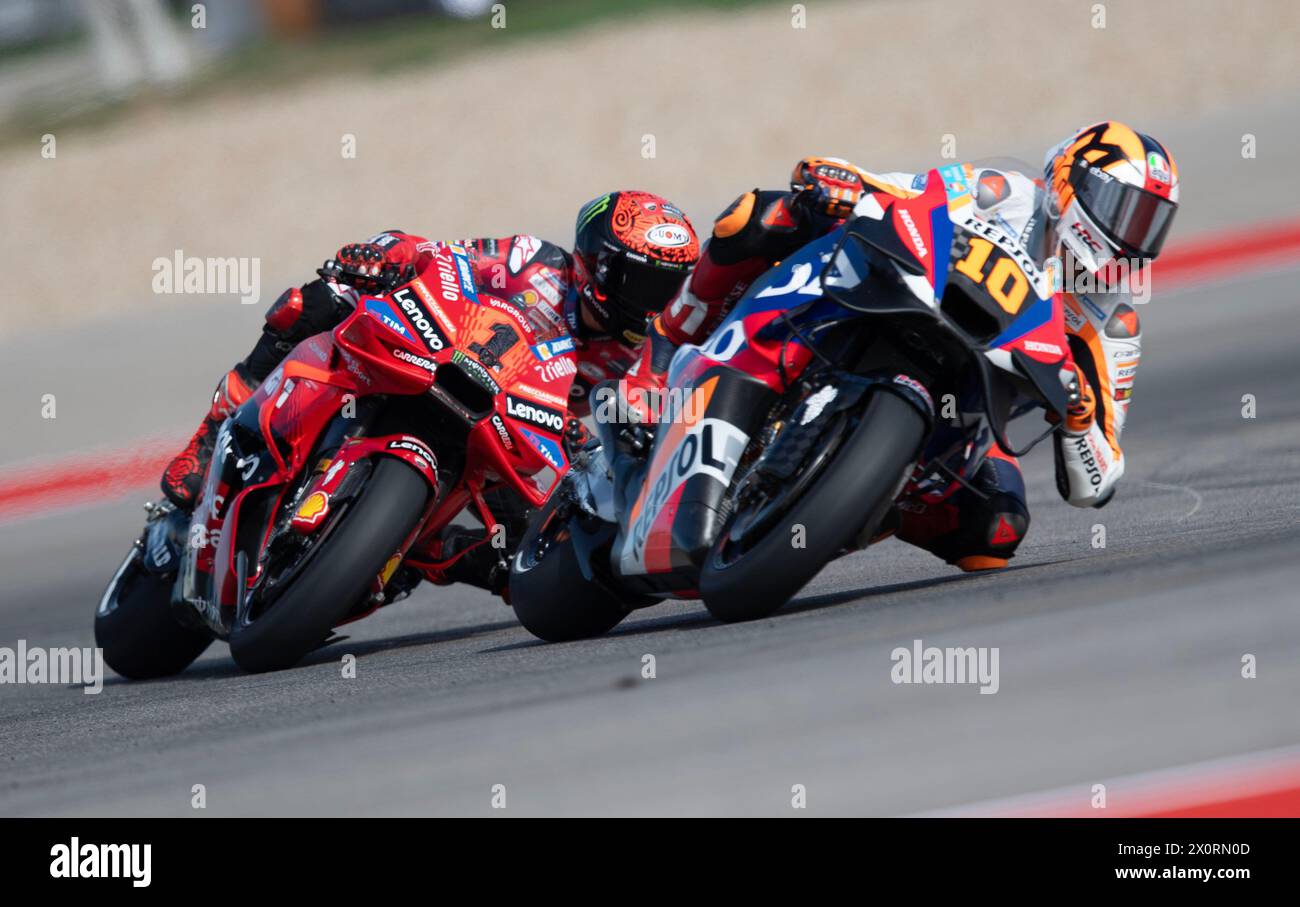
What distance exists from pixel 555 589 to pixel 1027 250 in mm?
1693

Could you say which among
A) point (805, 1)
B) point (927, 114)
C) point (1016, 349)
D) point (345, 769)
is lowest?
point (345, 769)

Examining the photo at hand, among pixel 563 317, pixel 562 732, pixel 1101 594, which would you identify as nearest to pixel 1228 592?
pixel 1101 594

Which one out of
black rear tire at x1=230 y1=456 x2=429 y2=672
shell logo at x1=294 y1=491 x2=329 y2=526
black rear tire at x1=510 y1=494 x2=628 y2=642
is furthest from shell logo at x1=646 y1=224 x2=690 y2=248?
shell logo at x1=294 y1=491 x2=329 y2=526

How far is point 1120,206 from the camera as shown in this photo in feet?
16.5

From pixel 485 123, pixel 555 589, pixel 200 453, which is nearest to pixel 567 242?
pixel 485 123

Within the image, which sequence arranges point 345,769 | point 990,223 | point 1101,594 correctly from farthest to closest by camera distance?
point 990,223
point 1101,594
point 345,769

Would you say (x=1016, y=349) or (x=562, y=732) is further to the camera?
(x=1016, y=349)

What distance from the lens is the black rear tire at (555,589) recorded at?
18.4 feet

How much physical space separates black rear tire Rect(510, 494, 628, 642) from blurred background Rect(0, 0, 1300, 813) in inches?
3.9

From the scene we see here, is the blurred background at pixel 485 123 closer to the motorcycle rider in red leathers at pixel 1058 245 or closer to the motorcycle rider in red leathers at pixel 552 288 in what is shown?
the motorcycle rider in red leathers at pixel 552 288

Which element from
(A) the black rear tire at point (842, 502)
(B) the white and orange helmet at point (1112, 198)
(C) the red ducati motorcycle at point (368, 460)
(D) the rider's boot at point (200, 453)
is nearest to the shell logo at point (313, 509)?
(C) the red ducati motorcycle at point (368, 460)

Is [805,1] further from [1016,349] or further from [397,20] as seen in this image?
[1016,349]

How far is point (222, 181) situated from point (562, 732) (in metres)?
13.4

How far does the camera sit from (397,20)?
2147 cm
